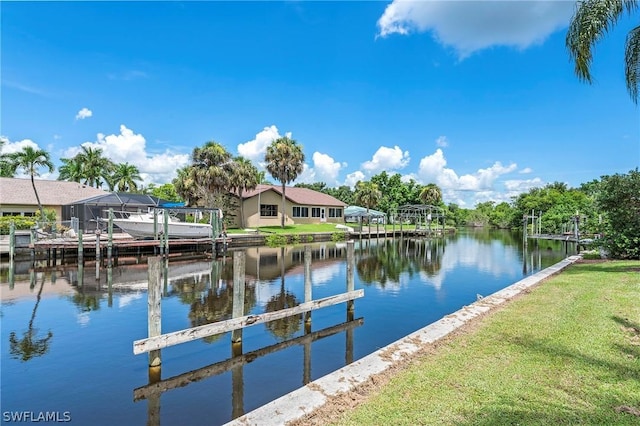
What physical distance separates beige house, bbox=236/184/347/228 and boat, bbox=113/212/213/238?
14724mm

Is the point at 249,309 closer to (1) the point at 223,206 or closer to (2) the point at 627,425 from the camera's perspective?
(2) the point at 627,425

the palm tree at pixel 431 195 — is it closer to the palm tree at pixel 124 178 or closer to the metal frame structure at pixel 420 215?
the metal frame structure at pixel 420 215

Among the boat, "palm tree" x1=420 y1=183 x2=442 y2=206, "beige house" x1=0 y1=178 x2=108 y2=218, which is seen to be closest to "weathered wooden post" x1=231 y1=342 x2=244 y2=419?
the boat

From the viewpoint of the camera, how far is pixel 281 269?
20453mm

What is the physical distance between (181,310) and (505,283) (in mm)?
13436

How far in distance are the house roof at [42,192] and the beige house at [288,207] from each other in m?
16.7

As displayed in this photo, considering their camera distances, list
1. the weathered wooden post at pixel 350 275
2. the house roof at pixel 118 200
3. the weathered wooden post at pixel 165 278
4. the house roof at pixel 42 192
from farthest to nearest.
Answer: the house roof at pixel 42 192 → the house roof at pixel 118 200 → the weathered wooden post at pixel 165 278 → the weathered wooden post at pixel 350 275

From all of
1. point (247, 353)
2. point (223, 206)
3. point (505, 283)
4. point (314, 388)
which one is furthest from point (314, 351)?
point (223, 206)

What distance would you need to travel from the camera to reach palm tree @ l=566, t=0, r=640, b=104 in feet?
39.9

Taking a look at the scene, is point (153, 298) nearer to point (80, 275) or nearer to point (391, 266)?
point (80, 275)

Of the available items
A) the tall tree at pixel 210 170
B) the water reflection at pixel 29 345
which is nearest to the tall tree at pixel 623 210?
the water reflection at pixel 29 345

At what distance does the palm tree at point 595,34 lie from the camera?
12.2m

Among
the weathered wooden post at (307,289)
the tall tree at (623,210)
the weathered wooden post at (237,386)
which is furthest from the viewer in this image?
the tall tree at (623,210)

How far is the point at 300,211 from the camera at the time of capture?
47625 mm
